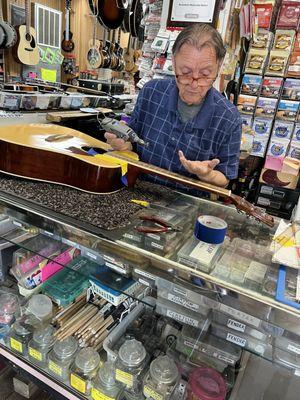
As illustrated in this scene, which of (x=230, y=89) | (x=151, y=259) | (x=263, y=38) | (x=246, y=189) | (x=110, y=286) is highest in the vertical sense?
(x=263, y=38)

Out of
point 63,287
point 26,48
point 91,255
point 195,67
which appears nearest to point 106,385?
point 63,287

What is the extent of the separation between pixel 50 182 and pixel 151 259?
1.66 ft

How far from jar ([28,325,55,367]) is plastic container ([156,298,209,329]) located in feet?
2.03

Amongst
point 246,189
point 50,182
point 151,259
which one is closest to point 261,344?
point 151,259

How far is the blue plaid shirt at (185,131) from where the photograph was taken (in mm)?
1177

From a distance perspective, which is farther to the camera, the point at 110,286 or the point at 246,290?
the point at 110,286

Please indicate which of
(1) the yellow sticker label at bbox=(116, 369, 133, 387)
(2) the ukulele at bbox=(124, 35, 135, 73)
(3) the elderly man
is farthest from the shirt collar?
(2) the ukulele at bbox=(124, 35, 135, 73)

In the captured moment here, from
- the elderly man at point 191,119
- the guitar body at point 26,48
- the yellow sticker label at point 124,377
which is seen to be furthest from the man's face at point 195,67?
the guitar body at point 26,48

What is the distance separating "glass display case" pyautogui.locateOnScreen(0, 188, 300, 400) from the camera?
58cm

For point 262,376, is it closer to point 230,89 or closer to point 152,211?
point 152,211

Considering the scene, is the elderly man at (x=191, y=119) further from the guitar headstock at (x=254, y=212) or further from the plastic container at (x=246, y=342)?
the plastic container at (x=246, y=342)

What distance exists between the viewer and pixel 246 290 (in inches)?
22.4

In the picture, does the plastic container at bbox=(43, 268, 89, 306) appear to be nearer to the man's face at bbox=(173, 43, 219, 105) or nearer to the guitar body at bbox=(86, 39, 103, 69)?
the man's face at bbox=(173, 43, 219, 105)

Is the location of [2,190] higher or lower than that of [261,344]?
higher
